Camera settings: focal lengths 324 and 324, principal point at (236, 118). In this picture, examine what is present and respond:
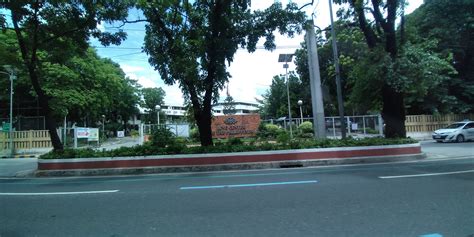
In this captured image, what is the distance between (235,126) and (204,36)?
17020 millimetres

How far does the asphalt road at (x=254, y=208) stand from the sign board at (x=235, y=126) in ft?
66.8

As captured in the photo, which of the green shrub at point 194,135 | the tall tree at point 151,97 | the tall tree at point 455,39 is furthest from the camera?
the tall tree at point 151,97

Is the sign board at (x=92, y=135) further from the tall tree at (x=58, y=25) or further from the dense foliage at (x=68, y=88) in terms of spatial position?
the tall tree at (x=58, y=25)

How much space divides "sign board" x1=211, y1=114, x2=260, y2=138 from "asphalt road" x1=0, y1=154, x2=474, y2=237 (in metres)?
20.4

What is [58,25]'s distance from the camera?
46.7ft

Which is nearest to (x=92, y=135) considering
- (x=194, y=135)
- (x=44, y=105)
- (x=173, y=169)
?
(x=194, y=135)

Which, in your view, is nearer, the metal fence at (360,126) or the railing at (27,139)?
the metal fence at (360,126)

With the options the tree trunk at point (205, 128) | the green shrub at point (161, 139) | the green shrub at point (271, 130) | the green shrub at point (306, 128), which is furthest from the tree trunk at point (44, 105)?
the green shrub at point (306, 128)

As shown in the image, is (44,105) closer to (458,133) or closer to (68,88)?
(68,88)

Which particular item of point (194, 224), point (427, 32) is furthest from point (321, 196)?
point (427, 32)

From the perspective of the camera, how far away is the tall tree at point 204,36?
13188 millimetres

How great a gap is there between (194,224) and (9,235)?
9.45 ft

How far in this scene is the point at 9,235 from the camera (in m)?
Result: 5.08

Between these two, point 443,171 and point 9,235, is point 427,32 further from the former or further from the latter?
point 9,235
